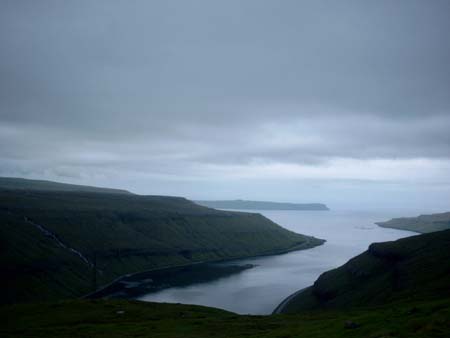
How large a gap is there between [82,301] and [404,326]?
79.5 meters

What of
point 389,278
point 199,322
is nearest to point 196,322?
point 199,322

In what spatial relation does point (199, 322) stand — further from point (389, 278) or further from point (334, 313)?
point (389, 278)

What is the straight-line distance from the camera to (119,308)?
293 feet

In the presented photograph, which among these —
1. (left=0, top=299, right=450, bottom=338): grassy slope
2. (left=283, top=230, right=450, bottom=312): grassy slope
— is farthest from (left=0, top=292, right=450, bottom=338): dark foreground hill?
(left=283, top=230, right=450, bottom=312): grassy slope

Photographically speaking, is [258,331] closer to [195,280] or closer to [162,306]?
[162,306]

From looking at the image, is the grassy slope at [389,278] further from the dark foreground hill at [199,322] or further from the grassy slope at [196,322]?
the dark foreground hill at [199,322]

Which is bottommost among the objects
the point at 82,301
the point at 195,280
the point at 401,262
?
the point at 195,280

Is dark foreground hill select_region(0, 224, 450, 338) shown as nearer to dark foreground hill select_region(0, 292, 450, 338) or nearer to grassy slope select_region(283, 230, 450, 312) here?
dark foreground hill select_region(0, 292, 450, 338)

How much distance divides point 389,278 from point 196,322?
190ft

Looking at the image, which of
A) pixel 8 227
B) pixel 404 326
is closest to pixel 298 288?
pixel 404 326

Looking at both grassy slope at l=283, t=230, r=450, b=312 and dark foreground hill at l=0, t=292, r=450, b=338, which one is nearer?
dark foreground hill at l=0, t=292, r=450, b=338

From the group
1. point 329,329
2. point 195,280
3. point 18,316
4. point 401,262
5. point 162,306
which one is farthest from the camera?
point 195,280

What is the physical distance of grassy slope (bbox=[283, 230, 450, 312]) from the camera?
87688mm

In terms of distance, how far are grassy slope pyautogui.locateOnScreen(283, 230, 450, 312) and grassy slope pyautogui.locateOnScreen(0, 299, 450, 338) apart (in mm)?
17371
